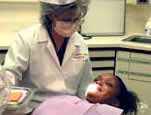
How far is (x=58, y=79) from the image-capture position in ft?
6.18

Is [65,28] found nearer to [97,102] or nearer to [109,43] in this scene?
[97,102]

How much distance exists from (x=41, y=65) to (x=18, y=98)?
426mm

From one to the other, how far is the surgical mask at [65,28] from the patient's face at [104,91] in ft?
1.06

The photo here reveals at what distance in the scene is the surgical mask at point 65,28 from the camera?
181 centimetres

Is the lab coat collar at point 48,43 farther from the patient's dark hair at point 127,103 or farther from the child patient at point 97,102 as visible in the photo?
the patient's dark hair at point 127,103

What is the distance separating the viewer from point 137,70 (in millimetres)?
2910

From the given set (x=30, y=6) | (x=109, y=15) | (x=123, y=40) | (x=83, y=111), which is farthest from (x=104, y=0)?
(x=83, y=111)

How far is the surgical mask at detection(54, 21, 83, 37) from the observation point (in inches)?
71.3

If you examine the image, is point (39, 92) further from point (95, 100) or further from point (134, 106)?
point (134, 106)

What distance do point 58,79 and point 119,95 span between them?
36 centimetres

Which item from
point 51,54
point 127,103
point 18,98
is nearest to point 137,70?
point 127,103

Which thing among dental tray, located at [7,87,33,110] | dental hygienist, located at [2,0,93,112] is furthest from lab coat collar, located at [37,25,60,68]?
dental tray, located at [7,87,33,110]

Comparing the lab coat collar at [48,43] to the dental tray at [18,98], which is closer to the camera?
the dental tray at [18,98]

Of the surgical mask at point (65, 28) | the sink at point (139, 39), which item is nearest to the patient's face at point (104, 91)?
the surgical mask at point (65, 28)
